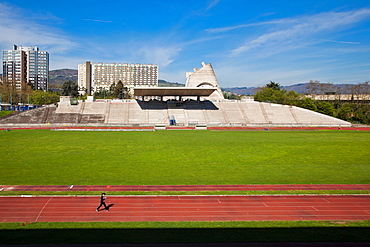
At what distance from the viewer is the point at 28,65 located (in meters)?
137

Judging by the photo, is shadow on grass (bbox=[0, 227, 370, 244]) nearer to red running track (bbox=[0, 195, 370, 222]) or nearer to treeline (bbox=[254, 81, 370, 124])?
red running track (bbox=[0, 195, 370, 222])

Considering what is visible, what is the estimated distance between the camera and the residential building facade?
133875mm

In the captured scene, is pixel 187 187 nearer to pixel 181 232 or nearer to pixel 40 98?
pixel 181 232

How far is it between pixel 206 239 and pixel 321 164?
48.3 feet

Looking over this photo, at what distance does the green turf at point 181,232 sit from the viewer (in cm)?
818

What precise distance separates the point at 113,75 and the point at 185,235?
6840 inches

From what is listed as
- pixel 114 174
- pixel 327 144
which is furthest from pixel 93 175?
pixel 327 144

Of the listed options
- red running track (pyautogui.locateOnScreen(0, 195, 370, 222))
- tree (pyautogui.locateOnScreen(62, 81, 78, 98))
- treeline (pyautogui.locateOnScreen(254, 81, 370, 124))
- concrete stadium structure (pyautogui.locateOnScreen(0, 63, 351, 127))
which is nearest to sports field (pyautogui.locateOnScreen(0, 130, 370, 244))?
red running track (pyautogui.locateOnScreen(0, 195, 370, 222))

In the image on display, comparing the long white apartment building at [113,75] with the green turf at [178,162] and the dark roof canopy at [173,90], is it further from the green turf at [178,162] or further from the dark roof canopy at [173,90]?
the green turf at [178,162]

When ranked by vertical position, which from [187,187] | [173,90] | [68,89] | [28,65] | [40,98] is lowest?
[187,187]

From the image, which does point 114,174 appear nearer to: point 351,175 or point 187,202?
point 187,202

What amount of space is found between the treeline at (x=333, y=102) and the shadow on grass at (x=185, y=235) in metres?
58.7

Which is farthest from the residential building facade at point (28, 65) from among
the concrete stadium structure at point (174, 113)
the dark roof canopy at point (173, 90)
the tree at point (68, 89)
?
the dark roof canopy at point (173, 90)

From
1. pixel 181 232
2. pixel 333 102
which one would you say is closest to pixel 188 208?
pixel 181 232
